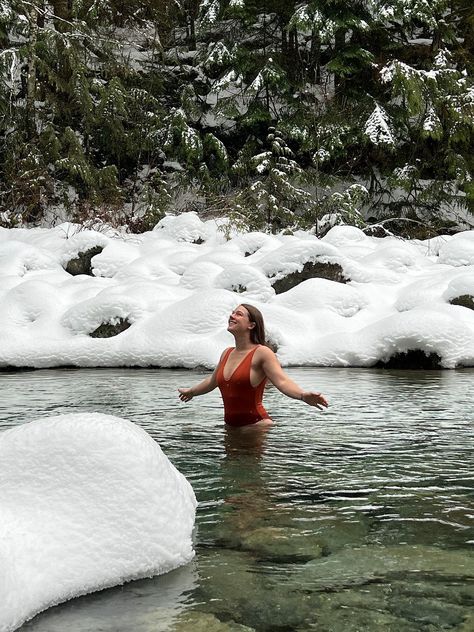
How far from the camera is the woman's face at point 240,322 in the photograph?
516 cm

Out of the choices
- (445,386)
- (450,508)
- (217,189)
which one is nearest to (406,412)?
(445,386)

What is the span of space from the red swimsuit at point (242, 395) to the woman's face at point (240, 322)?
0.17 metres

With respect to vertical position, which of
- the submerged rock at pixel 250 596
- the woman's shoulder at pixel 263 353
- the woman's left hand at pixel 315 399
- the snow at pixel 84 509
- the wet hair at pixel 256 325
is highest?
the wet hair at pixel 256 325

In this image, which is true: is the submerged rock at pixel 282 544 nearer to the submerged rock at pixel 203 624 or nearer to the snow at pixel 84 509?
the snow at pixel 84 509

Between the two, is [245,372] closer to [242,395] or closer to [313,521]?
[242,395]

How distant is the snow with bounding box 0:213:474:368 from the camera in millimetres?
8953

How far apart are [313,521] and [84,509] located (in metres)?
1.05

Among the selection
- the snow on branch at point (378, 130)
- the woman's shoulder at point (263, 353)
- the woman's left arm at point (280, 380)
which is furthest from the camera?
the snow on branch at point (378, 130)

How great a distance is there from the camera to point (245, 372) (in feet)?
16.8

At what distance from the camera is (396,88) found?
55.9 ft

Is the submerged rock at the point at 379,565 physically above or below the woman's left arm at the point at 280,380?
below

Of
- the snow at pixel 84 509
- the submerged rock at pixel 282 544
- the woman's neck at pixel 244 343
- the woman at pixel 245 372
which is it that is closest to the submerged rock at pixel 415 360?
the woman at pixel 245 372

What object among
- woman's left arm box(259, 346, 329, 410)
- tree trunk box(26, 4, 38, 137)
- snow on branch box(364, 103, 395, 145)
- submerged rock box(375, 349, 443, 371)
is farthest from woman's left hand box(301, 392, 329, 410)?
tree trunk box(26, 4, 38, 137)

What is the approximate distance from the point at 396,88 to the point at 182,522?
1588 cm
